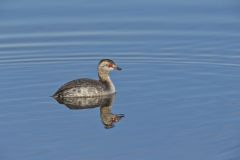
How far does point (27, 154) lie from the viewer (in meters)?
14.9

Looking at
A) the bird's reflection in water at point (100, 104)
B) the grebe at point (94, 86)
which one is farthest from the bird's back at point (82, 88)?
the bird's reflection in water at point (100, 104)

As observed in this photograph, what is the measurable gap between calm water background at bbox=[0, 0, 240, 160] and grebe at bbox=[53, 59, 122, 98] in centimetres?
26

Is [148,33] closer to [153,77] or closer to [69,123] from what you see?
[153,77]

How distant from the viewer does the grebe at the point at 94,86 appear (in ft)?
62.1

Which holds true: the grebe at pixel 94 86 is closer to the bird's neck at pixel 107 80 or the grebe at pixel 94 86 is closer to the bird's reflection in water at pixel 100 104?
the bird's neck at pixel 107 80

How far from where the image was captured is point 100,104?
1916cm

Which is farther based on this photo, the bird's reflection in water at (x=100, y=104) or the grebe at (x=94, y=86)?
Result: the grebe at (x=94, y=86)

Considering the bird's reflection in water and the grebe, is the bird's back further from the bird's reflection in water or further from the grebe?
the bird's reflection in water

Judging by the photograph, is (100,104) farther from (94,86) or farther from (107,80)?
(107,80)

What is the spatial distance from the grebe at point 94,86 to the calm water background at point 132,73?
0.26m

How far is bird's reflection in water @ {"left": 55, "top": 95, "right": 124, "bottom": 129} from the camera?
1742 centimetres

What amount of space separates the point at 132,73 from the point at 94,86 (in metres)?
1.01

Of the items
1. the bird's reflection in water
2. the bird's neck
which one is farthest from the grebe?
the bird's reflection in water

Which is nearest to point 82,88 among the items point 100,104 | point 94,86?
point 94,86
